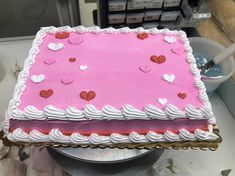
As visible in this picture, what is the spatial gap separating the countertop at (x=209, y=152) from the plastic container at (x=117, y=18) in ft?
1.37

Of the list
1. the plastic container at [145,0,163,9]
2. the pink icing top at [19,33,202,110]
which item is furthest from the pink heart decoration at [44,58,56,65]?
the plastic container at [145,0,163,9]

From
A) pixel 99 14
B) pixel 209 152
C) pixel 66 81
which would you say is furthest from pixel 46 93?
pixel 209 152

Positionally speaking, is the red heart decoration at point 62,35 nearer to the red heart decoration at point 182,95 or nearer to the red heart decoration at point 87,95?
the red heart decoration at point 87,95

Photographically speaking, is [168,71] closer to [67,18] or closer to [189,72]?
[189,72]

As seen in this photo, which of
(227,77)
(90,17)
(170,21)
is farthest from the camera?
(90,17)

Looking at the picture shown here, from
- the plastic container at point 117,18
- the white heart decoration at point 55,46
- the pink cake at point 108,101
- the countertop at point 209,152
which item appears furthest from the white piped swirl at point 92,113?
the plastic container at point 117,18

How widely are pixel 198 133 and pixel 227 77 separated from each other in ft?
1.31

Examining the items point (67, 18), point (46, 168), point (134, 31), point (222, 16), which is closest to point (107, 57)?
point (134, 31)

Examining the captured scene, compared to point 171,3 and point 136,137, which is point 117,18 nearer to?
point 171,3

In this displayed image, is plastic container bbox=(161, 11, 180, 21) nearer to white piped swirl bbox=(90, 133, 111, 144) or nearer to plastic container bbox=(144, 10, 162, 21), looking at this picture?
plastic container bbox=(144, 10, 162, 21)

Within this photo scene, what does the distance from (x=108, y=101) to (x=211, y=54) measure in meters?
0.59

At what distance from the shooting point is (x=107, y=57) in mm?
708

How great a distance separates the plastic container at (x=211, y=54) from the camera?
0.97 metres

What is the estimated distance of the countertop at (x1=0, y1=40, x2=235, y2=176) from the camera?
2.93 feet
